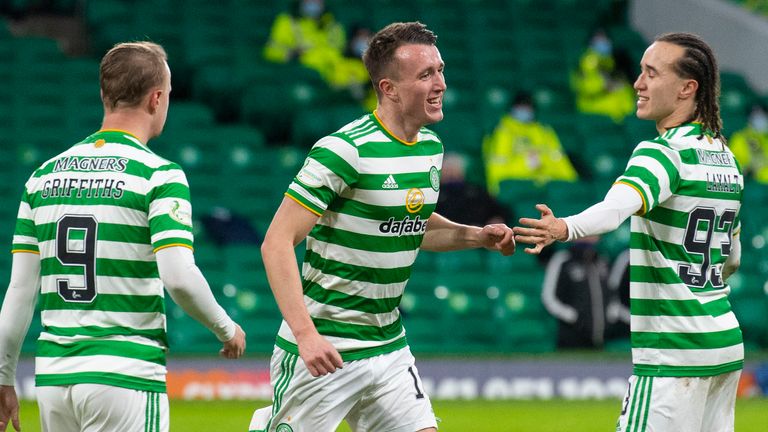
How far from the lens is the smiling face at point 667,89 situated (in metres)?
4.62

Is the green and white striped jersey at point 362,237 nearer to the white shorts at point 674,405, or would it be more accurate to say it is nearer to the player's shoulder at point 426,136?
the player's shoulder at point 426,136

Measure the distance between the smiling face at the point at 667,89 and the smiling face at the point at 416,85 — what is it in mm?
774

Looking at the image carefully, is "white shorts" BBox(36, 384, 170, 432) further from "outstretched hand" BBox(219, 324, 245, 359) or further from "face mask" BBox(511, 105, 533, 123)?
"face mask" BBox(511, 105, 533, 123)

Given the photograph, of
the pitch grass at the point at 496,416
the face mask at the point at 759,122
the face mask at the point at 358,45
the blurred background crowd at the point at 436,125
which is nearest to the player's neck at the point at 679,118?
the pitch grass at the point at 496,416

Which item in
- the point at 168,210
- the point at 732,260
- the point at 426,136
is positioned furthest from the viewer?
the point at 732,260

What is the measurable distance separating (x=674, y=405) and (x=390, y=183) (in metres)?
1.29

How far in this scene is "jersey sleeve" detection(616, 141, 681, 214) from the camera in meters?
4.31

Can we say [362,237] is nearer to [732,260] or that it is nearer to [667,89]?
[667,89]

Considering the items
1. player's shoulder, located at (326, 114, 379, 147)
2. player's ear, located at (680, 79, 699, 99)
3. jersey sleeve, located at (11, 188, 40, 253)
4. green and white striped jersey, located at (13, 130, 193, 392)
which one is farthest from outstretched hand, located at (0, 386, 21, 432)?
player's ear, located at (680, 79, 699, 99)

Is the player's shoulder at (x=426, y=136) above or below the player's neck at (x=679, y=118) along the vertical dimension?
above

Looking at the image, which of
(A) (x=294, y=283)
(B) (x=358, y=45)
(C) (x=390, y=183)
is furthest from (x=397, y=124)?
(B) (x=358, y=45)

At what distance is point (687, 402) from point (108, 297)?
205 cm

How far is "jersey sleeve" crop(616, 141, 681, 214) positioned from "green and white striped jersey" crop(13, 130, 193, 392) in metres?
1.54

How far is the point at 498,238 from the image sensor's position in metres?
4.97
